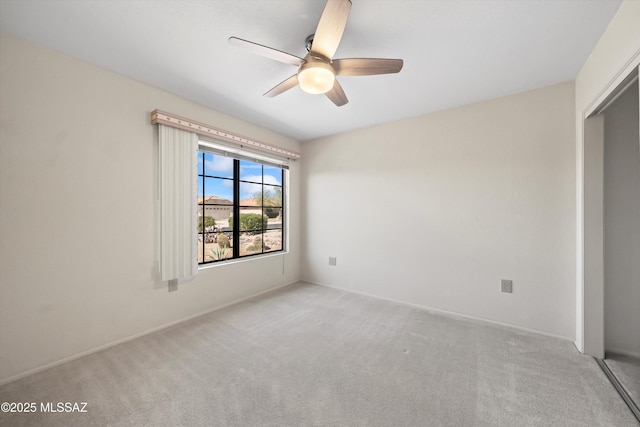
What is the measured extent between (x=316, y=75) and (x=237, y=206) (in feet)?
7.40

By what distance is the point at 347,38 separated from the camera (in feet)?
5.53

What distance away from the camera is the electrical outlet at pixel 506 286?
246 centimetres

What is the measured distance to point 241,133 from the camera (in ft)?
10.4

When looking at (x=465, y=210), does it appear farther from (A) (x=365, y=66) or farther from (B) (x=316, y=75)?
(B) (x=316, y=75)

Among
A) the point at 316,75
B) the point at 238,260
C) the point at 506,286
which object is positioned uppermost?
the point at 316,75

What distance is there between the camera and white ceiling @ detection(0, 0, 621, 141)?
145cm

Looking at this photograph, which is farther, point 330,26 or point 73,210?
point 73,210

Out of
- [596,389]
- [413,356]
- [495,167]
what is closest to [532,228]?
[495,167]

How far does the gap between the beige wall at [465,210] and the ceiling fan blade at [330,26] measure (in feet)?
6.37

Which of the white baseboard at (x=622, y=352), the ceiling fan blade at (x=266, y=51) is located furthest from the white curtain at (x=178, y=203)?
the white baseboard at (x=622, y=352)

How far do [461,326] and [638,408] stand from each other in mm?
1139

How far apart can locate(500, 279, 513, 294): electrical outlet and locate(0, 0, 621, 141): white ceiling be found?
1.95 meters

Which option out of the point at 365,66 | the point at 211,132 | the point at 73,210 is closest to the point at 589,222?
the point at 365,66

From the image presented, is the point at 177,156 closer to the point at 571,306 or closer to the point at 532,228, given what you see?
the point at 532,228
